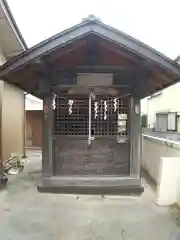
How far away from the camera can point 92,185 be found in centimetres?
739

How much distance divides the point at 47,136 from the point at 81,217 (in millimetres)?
2521

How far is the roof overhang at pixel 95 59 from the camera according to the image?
20.3 ft

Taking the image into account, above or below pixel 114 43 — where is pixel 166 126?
below

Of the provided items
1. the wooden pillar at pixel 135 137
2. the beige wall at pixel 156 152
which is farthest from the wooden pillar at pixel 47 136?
the beige wall at pixel 156 152

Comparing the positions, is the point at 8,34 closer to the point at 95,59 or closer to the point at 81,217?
the point at 95,59

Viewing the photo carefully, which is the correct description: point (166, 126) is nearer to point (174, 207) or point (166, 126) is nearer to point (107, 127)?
point (107, 127)

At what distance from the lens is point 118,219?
545cm

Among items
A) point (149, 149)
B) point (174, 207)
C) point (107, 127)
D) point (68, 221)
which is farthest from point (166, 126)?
point (68, 221)

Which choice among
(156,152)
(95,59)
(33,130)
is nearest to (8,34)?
(95,59)

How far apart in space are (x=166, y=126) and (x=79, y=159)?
11.7 meters

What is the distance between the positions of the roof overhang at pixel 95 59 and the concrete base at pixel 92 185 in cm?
212

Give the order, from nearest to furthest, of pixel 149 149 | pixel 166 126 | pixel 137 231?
pixel 137 231 < pixel 149 149 < pixel 166 126

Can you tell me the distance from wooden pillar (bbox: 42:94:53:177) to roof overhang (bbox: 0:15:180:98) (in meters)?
0.60

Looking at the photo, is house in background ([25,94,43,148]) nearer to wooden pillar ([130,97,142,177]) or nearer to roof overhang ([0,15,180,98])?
roof overhang ([0,15,180,98])
